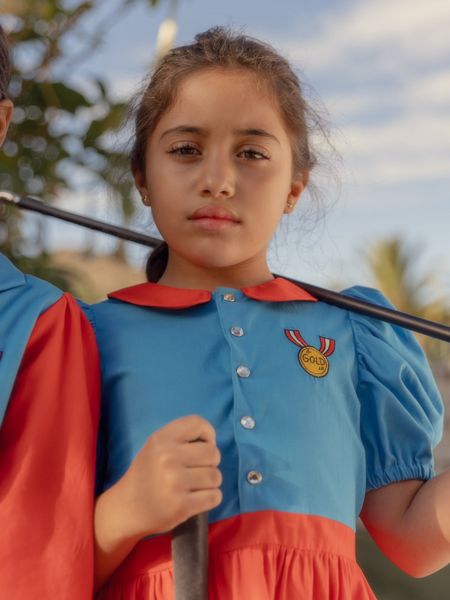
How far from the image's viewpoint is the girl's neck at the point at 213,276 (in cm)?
140

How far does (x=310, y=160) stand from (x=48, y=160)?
164cm

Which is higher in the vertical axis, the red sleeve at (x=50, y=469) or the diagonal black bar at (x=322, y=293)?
the diagonal black bar at (x=322, y=293)

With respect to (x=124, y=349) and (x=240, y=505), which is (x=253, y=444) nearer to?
(x=240, y=505)

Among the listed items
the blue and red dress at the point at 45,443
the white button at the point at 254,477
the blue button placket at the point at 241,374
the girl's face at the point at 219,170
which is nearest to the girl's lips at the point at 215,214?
the girl's face at the point at 219,170

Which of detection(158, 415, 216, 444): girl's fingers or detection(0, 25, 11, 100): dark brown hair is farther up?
detection(0, 25, 11, 100): dark brown hair

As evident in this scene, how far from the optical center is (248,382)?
4.11ft

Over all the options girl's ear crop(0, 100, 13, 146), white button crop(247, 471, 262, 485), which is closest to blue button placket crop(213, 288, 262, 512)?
white button crop(247, 471, 262, 485)

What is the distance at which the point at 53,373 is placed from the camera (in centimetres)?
118

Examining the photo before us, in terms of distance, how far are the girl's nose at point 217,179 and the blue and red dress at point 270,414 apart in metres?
0.14

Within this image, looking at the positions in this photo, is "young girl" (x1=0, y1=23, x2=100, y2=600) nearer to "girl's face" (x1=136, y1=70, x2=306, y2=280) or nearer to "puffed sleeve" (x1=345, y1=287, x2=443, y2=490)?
"girl's face" (x1=136, y1=70, x2=306, y2=280)

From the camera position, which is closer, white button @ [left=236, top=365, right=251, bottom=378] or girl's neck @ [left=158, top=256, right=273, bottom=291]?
white button @ [left=236, top=365, right=251, bottom=378]

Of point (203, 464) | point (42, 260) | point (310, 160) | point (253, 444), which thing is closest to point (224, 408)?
point (253, 444)

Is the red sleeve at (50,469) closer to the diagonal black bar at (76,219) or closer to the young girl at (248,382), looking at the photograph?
the young girl at (248,382)

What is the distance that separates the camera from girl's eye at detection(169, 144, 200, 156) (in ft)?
4.34
